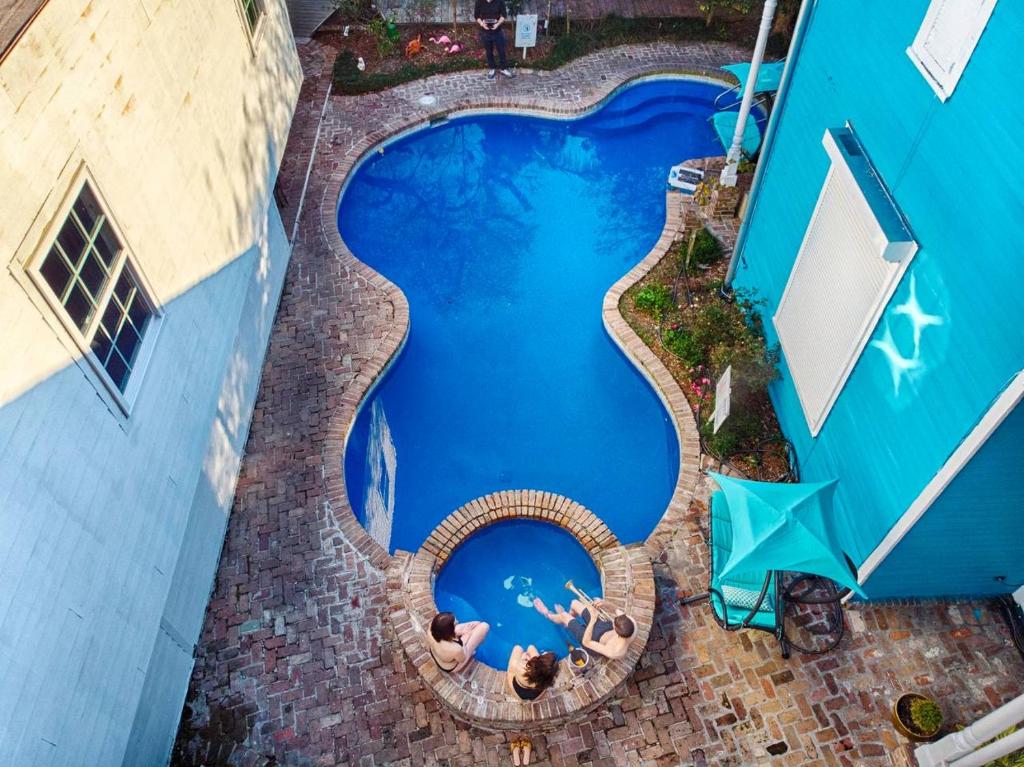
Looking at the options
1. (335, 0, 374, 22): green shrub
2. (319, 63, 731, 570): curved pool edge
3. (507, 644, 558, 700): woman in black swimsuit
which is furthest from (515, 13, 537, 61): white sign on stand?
(507, 644, 558, 700): woman in black swimsuit

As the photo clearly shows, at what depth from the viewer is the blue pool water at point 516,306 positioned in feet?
33.6

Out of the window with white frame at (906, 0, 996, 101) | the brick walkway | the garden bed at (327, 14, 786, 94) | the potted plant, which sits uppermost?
the window with white frame at (906, 0, 996, 101)

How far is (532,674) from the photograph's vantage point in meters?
7.20

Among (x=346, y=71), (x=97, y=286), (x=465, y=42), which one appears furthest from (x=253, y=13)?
(x=465, y=42)

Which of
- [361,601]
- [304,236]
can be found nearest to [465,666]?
[361,601]

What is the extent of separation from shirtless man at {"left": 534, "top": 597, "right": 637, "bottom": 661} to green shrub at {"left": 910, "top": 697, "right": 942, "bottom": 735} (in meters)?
3.11

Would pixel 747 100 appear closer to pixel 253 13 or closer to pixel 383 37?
pixel 253 13

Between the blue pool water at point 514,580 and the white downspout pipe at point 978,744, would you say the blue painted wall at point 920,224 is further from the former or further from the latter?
the blue pool water at point 514,580

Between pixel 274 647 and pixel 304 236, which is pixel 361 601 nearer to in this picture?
pixel 274 647

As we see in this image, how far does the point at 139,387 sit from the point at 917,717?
899 centimetres

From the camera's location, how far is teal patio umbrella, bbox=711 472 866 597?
7.04m

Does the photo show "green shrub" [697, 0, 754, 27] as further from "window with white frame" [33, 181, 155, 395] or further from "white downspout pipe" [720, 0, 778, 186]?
"window with white frame" [33, 181, 155, 395]

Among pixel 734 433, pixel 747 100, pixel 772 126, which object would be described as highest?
pixel 772 126

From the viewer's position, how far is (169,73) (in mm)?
7656
